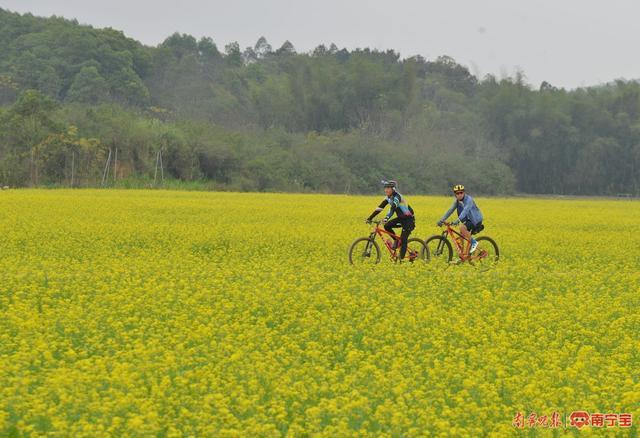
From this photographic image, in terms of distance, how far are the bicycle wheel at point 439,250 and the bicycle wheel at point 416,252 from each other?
0.29 ft

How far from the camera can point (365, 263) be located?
18828 millimetres

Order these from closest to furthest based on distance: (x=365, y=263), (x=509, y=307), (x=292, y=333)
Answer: (x=292, y=333) → (x=509, y=307) → (x=365, y=263)

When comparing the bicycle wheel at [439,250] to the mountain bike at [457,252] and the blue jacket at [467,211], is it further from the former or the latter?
the blue jacket at [467,211]

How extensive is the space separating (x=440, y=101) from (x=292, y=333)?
110 meters

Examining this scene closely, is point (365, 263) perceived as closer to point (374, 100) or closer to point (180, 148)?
point (180, 148)

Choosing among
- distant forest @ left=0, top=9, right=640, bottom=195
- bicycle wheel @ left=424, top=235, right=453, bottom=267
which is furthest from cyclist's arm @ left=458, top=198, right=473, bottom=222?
distant forest @ left=0, top=9, right=640, bottom=195

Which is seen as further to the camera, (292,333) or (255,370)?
(292,333)

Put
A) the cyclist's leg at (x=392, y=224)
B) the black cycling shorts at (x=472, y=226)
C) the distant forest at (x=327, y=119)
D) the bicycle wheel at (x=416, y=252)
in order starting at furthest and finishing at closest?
the distant forest at (x=327, y=119)
the black cycling shorts at (x=472, y=226)
the bicycle wheel at (x=416, y=252)
the cyclist's leg at (x=392, y=224)

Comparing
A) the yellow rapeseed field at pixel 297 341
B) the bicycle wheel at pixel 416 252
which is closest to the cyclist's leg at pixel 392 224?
the bicycle wheel at pixel 416 252

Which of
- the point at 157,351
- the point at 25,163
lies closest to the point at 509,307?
the point at 157,351

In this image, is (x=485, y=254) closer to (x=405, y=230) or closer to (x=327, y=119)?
(x=405, y=230)

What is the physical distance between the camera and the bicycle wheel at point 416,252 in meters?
19.0

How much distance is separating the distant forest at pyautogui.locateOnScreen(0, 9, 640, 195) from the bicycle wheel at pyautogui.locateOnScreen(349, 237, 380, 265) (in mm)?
46785

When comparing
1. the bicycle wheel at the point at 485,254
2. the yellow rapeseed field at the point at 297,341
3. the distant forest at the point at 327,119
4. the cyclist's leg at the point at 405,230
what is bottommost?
the yellow rapeseed field at the point at 297,341
